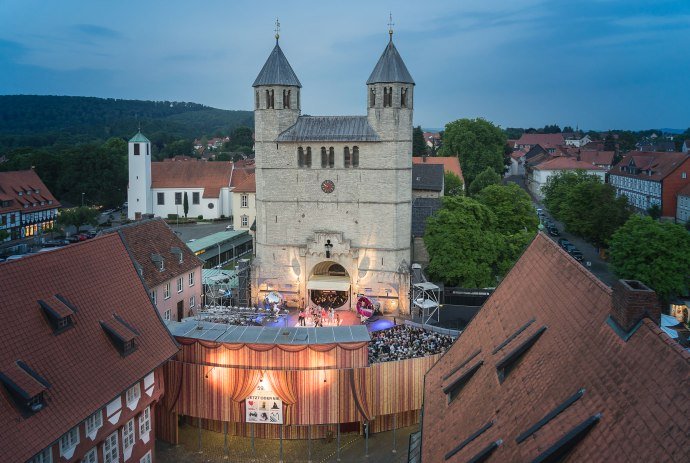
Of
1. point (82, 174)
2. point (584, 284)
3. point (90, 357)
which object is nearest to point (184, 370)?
point (90, 357)

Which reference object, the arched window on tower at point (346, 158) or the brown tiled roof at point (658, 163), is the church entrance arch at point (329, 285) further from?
the brown tiled roof at point (658, 163)

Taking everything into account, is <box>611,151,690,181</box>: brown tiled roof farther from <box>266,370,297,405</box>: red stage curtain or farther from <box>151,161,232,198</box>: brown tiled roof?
<box>266,370,297,405</box>: red stage curtain

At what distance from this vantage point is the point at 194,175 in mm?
83188

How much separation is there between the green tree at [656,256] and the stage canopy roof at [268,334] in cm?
2286

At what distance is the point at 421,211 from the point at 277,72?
16.3 metres

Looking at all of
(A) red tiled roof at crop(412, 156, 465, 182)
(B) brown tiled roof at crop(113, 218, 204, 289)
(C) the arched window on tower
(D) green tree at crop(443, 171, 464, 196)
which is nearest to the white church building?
(A) red tiled roof at crop(412, 156, 465, 182)

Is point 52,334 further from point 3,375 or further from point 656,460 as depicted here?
point 656,460

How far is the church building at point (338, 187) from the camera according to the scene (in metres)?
39.0

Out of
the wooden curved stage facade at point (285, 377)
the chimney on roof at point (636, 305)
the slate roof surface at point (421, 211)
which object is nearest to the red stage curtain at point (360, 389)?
the wooden curved stage facade at point (285, 377)

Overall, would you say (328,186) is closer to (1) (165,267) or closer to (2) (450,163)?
(1) (165,267)

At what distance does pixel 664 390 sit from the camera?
930cm

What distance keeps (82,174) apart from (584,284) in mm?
85699

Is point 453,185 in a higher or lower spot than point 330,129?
lower

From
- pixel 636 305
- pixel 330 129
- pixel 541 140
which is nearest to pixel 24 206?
pixel 330 129
